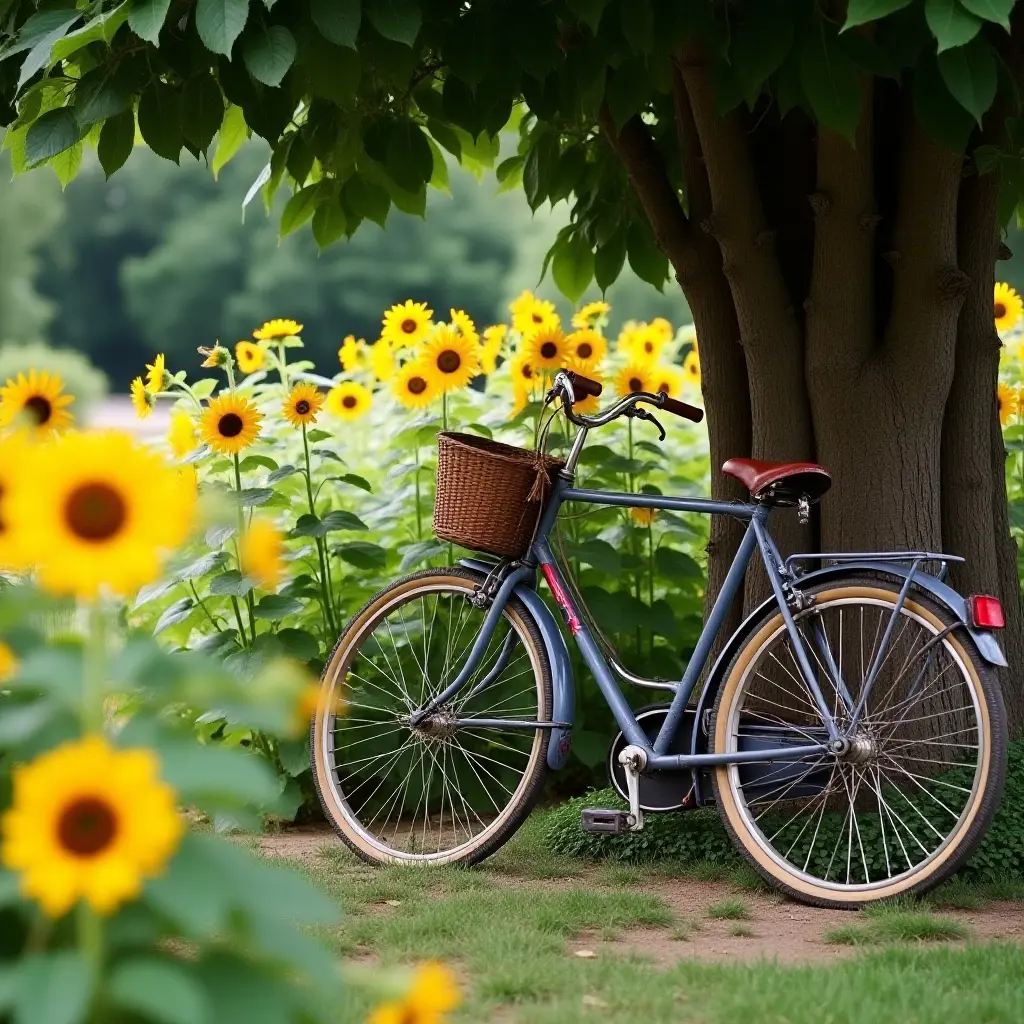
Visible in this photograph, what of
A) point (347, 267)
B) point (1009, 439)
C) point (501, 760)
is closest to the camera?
point (501, 760)

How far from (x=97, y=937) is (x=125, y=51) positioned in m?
2.40

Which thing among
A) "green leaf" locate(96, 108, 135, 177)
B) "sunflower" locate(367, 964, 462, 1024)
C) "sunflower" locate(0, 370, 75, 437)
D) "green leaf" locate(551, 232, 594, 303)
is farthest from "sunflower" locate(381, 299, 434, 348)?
"sunflower" locate(367, 964, 462, 1024)

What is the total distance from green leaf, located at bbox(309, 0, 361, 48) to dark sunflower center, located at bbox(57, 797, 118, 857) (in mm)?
1966

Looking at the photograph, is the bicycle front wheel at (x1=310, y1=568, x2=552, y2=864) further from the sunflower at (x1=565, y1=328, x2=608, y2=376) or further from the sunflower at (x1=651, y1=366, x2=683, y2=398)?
the sunflower at (x1=651, y1=366, x2=683, y2=398)

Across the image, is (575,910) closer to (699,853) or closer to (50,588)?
(699,853)

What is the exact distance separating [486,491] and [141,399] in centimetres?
134

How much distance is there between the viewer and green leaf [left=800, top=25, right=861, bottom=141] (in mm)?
3176

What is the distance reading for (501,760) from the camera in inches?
199

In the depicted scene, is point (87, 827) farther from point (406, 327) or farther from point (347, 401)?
point (347, 401)

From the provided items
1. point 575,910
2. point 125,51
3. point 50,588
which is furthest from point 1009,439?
point 50,588

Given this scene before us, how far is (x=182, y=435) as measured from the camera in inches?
191

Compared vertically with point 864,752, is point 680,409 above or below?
above

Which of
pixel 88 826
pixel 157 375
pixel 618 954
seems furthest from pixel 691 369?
pixel 88 826

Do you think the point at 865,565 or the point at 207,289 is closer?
the point at 865,565
